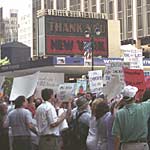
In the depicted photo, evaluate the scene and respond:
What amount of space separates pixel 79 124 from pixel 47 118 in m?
0.63

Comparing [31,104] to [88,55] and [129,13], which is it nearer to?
[88,55]

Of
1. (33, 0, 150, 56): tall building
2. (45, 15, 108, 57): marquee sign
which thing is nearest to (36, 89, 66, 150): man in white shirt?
(45, 15, 108, 57): marquee sign

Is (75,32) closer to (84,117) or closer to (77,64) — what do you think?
(77,64)

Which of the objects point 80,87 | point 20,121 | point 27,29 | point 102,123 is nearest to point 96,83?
point 80,87

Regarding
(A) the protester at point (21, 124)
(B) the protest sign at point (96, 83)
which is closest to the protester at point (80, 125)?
(A) the protester at point (21, 124)

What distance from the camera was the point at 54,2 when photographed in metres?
74.2

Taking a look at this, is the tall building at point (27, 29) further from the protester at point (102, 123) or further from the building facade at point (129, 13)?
the protester at point (102, 123)

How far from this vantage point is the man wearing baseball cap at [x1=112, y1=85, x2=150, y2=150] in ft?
24.4

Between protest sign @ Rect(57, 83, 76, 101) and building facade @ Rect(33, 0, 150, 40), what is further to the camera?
building facade @ Rect(33, 0, 150, 40)

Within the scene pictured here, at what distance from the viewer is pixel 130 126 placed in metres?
7.43

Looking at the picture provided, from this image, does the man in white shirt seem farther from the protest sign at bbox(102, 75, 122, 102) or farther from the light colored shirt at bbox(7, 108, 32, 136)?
the protest sign at bbox(102, 75, 122, 102)

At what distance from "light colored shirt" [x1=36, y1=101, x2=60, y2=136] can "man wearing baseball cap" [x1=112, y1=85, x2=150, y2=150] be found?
101 inches

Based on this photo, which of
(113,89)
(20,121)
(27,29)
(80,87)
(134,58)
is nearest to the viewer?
(113,89)

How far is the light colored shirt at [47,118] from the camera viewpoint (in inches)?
390
